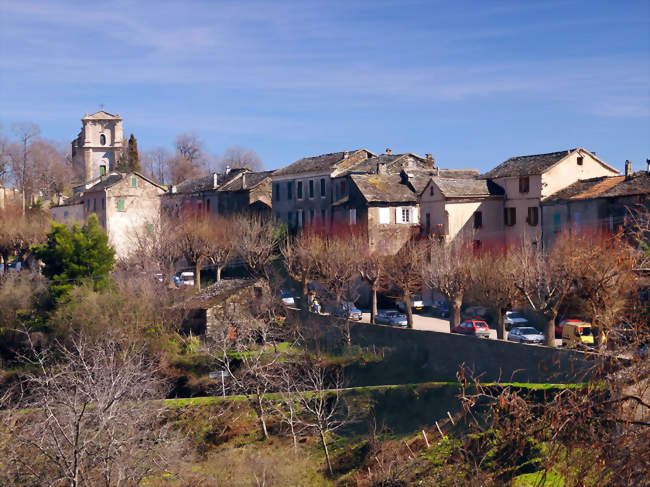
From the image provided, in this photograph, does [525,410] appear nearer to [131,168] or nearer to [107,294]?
[107,294]

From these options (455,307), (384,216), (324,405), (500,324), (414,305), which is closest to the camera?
(324,405)

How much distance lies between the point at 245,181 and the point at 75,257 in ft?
68.4

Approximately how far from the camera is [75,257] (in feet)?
152

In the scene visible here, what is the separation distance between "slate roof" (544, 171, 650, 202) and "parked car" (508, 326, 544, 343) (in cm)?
972

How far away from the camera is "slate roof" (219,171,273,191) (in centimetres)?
6288

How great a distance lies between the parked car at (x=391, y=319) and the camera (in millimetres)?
40969

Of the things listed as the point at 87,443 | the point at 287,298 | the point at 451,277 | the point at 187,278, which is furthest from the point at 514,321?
the point at 187,278

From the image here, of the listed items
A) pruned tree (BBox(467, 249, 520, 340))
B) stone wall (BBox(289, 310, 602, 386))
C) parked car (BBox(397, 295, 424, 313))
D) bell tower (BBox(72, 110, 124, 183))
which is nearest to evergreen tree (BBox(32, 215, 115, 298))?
stone wall (BBox(289, 310, 602, 386))

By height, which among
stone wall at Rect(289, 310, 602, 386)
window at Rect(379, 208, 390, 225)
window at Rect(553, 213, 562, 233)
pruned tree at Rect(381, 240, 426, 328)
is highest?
window at Rect(379, 208, 390, 225)

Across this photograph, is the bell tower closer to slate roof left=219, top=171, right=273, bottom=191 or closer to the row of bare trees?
slate roof left=219, top=171, right=273, bottom=191

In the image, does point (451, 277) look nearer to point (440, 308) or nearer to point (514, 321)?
point (514, 321)

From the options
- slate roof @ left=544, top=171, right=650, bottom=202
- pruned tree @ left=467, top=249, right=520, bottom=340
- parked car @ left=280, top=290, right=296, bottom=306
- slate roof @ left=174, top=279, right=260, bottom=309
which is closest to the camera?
pruned tree @ left=467, top=249, right=520, bottom=340

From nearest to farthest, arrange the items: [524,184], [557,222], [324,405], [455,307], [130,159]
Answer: [324,405]
[455,307]
[557,222]
[524,184]
[130,159]

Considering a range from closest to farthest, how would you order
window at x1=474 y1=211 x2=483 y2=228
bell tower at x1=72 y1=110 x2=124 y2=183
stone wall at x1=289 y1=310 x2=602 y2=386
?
stone wall at x1=289 y1=310 x2=602 y2=386 → window at x1=474 y1=211 x2=483 y2=228 → bell tower at x1=72 y1=110 x2=124 y2=183
